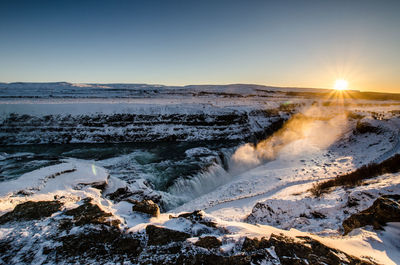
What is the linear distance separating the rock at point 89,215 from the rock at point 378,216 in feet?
23.2

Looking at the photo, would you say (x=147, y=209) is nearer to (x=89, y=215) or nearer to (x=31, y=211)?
(x=89, y=215)

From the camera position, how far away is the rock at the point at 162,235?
436 cm

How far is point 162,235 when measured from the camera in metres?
4.59

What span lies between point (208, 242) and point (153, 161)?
14.9 meters

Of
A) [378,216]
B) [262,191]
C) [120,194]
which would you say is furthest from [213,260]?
[262,191]

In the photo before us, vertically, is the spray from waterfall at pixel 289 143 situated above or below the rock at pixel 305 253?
below

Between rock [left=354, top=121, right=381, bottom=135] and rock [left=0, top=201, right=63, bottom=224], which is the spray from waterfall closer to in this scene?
rock [left=354, top=121, right=381, bottom=135]

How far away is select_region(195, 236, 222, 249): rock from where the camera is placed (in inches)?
157

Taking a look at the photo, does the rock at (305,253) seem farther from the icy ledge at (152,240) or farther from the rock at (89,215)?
the rock at (89,215)

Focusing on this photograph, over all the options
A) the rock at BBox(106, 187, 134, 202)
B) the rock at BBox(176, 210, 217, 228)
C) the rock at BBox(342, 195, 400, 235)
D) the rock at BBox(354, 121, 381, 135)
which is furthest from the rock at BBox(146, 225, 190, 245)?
the rock at BBox(354, 121, 381, 135)

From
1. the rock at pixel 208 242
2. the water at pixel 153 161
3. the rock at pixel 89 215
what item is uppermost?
the rock at pixel 208 242

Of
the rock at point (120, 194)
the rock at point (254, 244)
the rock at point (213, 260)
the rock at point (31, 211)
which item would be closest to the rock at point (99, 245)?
the rock at point (213, 260)

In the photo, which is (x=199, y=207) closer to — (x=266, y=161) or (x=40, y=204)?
(x=40, y=204)

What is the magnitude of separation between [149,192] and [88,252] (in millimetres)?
6851
